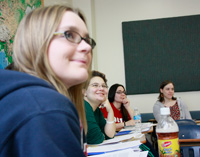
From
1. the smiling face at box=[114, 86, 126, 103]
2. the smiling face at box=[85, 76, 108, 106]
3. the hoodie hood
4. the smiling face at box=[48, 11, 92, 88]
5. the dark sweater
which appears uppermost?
the smiling face at box=[48, 11, 92, 88]

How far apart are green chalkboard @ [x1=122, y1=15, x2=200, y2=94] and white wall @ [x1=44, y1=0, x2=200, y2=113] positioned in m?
0.14

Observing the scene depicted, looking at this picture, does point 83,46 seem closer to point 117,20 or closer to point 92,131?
point 92,131

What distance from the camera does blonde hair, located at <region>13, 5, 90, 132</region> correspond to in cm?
66

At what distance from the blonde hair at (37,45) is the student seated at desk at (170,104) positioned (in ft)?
11.9

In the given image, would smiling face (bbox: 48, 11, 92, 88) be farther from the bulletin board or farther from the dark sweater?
the bulletin board

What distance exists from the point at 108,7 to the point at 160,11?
3.66 ft

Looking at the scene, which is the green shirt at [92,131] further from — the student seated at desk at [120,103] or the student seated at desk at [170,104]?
the student seated at desk at [170,104]

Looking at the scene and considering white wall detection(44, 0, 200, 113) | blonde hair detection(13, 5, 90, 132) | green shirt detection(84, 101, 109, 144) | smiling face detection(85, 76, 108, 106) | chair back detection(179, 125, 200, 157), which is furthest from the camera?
white wall detection(44, 0, 200, 113)

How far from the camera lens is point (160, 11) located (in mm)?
4879

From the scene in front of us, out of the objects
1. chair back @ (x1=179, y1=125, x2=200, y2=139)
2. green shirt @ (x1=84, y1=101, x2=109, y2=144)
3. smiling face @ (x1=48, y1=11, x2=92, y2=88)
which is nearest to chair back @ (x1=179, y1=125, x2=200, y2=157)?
chair back @ (x1=179, y1=125, x2=200, y2=139)

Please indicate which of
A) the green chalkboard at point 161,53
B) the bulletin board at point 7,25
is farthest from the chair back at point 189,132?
the green chalkboard at point 161,53

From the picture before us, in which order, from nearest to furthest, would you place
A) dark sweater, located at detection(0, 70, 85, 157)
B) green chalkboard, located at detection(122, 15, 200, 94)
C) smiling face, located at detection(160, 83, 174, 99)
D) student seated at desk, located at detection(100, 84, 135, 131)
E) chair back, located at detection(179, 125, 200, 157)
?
dark sweater, located at detection(0, 70, 85, 157) → chair back, located at detection(179, 125, 200, 157) → student seated at desk, located at detection(100, 84, 135, 131) → smiling face, located at detection(160, 83, 174, 99) → green chalkboard, located at detection(122, 15, 200, 94)

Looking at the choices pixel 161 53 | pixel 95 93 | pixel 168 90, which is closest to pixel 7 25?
pixel 95 93

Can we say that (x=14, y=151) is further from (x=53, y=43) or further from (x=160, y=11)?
(x=160, y=11)
